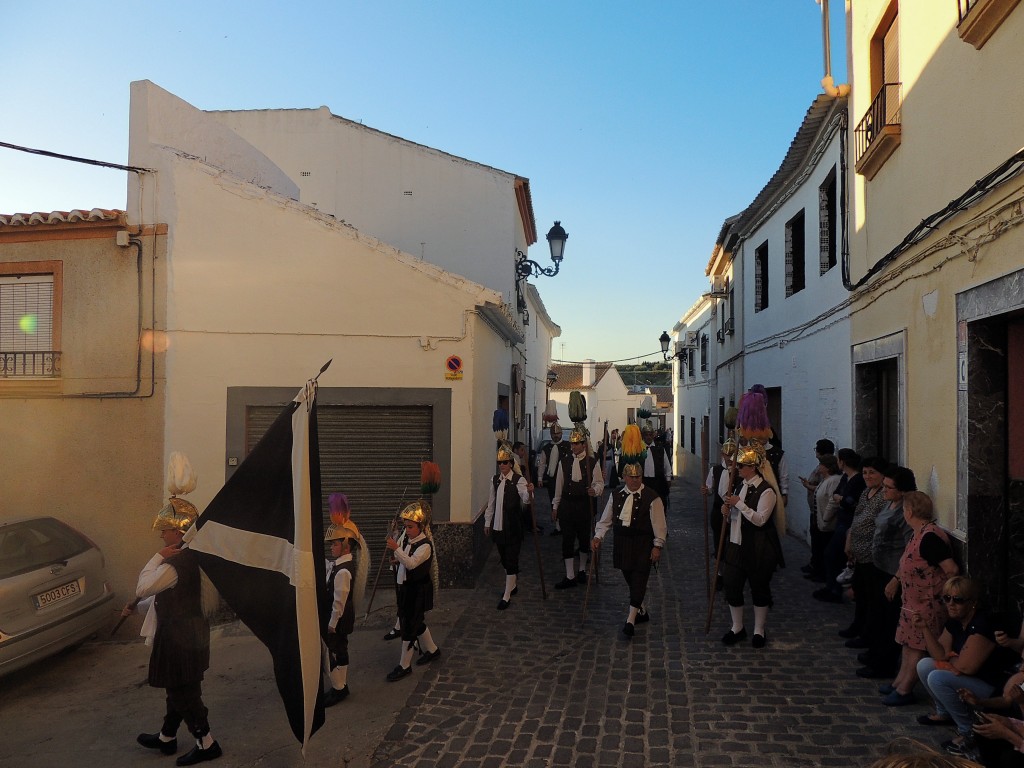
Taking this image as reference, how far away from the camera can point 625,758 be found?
14.0ft

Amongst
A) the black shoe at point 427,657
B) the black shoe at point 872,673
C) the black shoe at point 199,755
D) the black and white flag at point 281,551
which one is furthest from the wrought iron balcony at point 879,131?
the black shoe at point 199,755

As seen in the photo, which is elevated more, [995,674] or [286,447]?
[286,447]

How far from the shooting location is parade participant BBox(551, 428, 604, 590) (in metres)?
→ 8.25

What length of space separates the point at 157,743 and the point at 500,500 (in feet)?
12.9

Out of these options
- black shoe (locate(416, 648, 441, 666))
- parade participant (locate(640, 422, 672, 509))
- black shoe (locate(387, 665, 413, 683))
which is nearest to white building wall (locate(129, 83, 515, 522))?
black shoe (locate(416, 648, 441, 666))

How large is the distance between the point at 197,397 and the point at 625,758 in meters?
6.00

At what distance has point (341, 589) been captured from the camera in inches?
202

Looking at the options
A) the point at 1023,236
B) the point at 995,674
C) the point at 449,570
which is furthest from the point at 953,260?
the point at 449,570

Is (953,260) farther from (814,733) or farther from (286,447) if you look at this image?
(286,447)

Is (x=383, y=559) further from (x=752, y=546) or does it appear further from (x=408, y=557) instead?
(x=752, y=546)

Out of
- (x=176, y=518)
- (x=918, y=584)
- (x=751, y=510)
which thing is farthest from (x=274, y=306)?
(x=918, y=584)

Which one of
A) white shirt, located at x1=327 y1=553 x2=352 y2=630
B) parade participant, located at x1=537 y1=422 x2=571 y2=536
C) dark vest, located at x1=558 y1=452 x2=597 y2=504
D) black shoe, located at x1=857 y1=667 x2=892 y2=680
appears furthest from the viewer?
parade participant, located at x1=537 y1=422 x2=571 y2=536

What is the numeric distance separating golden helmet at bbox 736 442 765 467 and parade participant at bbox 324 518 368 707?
3398 mm

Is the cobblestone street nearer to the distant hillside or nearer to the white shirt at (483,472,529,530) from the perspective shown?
the white shirt at (483,472,529,530)
